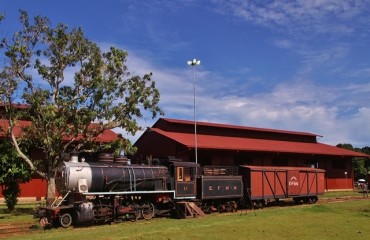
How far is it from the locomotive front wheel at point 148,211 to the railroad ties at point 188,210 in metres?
1.65

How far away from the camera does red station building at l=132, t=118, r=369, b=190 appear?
37.0 metres

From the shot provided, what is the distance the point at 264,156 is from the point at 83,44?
925 inches

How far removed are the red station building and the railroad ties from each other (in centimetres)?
996

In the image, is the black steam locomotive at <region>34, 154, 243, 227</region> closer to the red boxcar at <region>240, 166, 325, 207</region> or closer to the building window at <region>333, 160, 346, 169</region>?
the red boxcar at <region>240, 166, 325, 207</region>

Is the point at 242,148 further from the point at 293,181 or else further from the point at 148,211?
the point at 148,211

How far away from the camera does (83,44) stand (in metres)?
24.3

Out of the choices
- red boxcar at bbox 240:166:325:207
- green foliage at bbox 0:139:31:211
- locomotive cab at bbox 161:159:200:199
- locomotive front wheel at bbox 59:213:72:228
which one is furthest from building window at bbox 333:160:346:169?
locomotive front wheel at bbox 59:213:72:228

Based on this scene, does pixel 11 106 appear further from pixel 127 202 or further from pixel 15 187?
pixel 127 202

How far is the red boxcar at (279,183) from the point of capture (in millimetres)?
28094

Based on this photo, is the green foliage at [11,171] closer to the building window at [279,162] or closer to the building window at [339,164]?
the building window at [279,162]

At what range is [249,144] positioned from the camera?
41.0 metres

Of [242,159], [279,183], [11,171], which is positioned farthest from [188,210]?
[242,159]

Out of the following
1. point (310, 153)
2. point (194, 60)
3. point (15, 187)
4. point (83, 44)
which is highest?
point (194, 60)

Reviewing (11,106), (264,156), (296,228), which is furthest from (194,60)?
(296,228)
